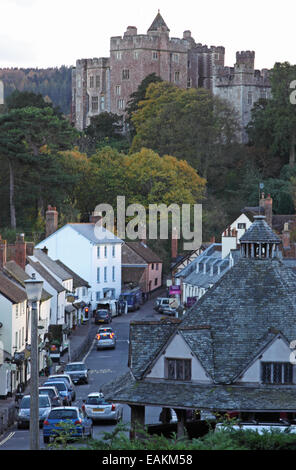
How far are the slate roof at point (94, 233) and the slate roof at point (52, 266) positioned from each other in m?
8.78

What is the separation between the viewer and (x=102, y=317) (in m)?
82.8

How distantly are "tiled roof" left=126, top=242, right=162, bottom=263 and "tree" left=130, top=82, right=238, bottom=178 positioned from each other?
79.7 feet

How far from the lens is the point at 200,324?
1427 inches

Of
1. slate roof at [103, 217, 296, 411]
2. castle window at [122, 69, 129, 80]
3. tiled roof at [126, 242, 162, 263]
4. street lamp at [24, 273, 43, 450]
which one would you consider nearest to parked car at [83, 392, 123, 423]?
slate roof at [103, 217, 296, 411]

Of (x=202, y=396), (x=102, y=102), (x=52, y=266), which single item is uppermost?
(x=102, y=102)

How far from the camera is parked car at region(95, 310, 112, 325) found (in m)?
82.7

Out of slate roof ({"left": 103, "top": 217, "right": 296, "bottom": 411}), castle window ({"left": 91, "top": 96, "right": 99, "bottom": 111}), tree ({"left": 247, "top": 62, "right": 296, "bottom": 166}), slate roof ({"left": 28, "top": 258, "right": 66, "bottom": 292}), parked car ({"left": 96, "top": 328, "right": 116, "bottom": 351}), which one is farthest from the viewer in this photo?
castle window ({"left": 91, "top": 96, "right": 99, "bottom": 111})

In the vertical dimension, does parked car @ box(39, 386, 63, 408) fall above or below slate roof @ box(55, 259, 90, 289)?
below

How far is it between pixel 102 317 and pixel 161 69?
7518cm

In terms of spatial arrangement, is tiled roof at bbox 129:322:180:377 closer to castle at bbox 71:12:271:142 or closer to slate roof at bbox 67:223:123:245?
slate roof at bbox 67:223:123:245

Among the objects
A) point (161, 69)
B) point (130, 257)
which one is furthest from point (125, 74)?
point (130, 257)

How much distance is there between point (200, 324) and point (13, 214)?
72.3 meters

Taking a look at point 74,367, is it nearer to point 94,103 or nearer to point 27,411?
point 27,411
